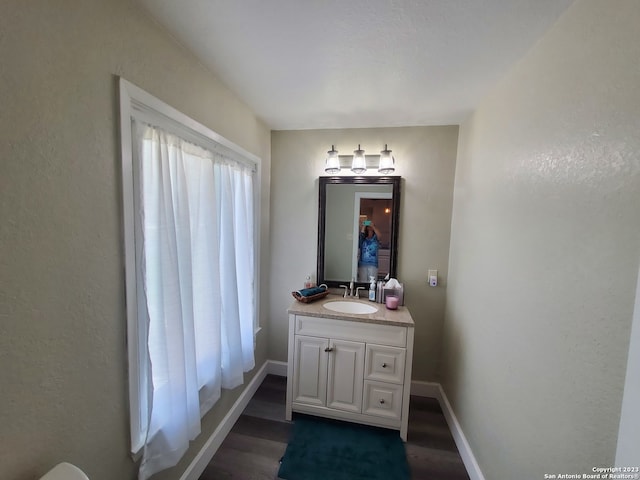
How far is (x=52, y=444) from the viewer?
78cm

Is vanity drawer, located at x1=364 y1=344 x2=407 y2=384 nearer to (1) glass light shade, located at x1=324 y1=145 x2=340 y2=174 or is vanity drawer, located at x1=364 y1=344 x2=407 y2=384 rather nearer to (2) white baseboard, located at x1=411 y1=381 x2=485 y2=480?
(2) white baseboard, located at x1=411 y1=381 x2=485 y2=480

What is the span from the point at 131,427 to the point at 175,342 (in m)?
0.34

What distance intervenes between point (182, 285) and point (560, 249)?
160 centimetres

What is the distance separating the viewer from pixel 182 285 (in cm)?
121

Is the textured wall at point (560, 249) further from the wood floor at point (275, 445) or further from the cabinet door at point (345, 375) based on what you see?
the cabinet door at point (345, 375)

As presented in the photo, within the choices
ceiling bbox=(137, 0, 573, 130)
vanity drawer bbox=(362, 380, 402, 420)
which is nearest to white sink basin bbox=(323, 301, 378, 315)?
vanity drawer bbox=(362, 380, 402, 420)

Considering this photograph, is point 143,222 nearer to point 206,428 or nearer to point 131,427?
point 131,427

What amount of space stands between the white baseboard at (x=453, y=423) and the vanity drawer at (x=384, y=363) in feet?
1.67

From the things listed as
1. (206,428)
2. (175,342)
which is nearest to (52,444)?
(175,342)

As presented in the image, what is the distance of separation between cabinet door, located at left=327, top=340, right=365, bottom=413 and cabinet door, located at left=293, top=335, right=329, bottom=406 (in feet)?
0.17

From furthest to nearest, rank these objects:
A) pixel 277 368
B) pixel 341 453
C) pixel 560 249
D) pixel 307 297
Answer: pixel 277 368, pixel 307 297, pixel 341 453, pixel 560 249

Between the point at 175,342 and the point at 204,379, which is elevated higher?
the point at 175,342

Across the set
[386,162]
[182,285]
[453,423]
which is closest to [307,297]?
[182,285]

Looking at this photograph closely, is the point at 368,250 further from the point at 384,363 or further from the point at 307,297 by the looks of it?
the point at 384,363
